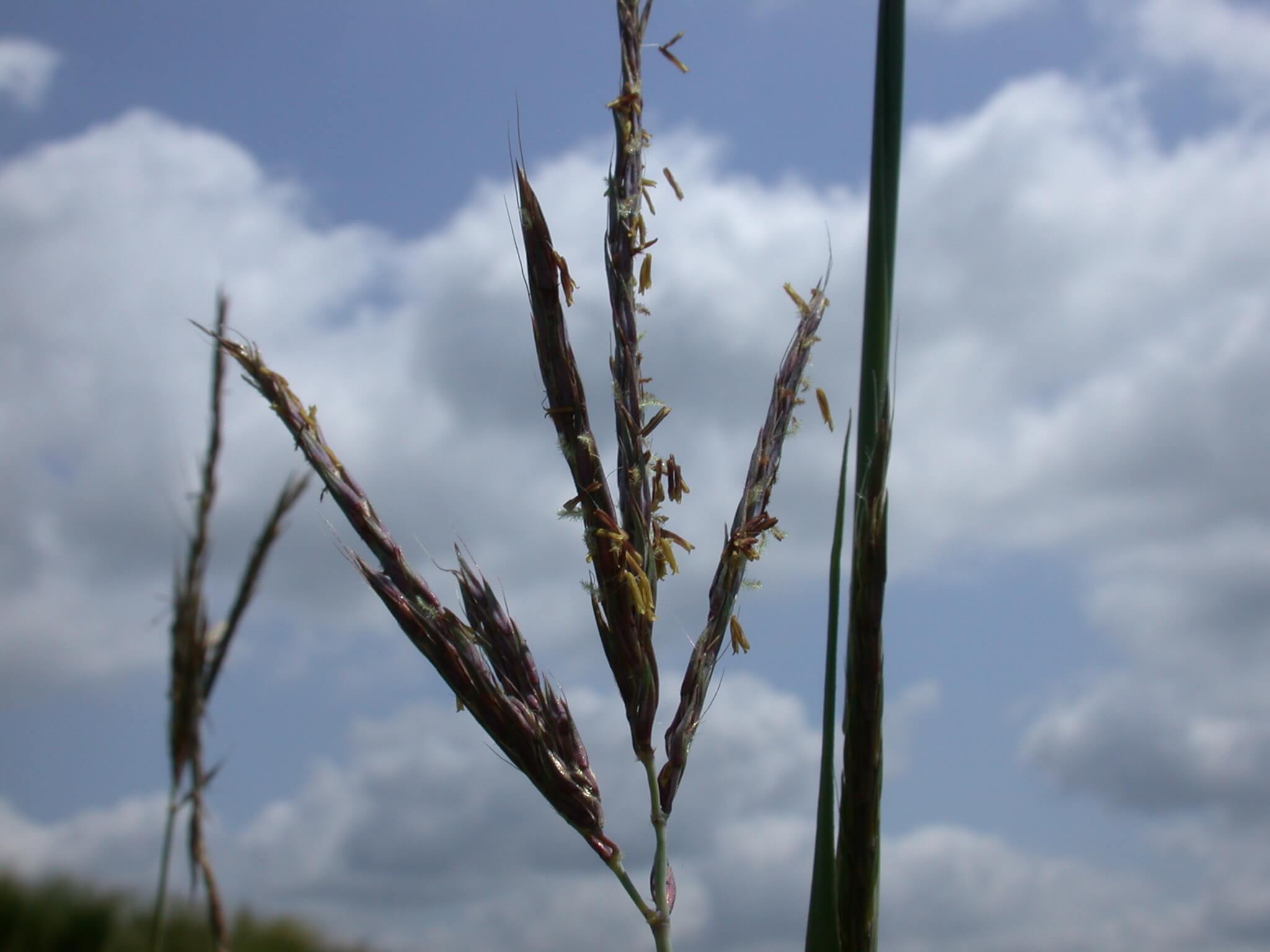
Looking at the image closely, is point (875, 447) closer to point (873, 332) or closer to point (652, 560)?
point (873, 332)

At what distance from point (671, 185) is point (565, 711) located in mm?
667

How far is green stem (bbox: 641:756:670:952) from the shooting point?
1112mm

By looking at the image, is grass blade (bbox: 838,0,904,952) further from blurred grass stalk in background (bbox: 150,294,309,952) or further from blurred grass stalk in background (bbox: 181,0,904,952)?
blurred grass stalk in background (bbox: 150,294,309,952)

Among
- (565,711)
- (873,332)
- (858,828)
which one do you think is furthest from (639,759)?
(873,332)

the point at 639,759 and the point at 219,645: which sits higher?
the point at 219,645

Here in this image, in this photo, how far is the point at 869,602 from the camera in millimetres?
1071

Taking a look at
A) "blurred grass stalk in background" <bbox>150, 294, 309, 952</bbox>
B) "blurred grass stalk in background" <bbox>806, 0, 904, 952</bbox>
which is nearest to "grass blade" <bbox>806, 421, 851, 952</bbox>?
"blurred grass stalk in background" <bbox>806, 0, 904, 952</bbox>

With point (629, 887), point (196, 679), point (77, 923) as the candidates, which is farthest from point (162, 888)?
point (77, 923)

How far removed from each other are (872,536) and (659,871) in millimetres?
434

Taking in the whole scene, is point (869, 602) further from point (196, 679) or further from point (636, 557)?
point (196, 679)

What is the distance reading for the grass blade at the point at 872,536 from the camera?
3.53 feet

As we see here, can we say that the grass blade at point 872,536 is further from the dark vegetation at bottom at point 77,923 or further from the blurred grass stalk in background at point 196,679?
the dark vegetation at bottom at point 77,923

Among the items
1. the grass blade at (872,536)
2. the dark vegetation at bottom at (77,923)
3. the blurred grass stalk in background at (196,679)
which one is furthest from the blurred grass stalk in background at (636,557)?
the dark vegetation at bottom at (77,923)

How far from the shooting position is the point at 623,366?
1.24 metres
